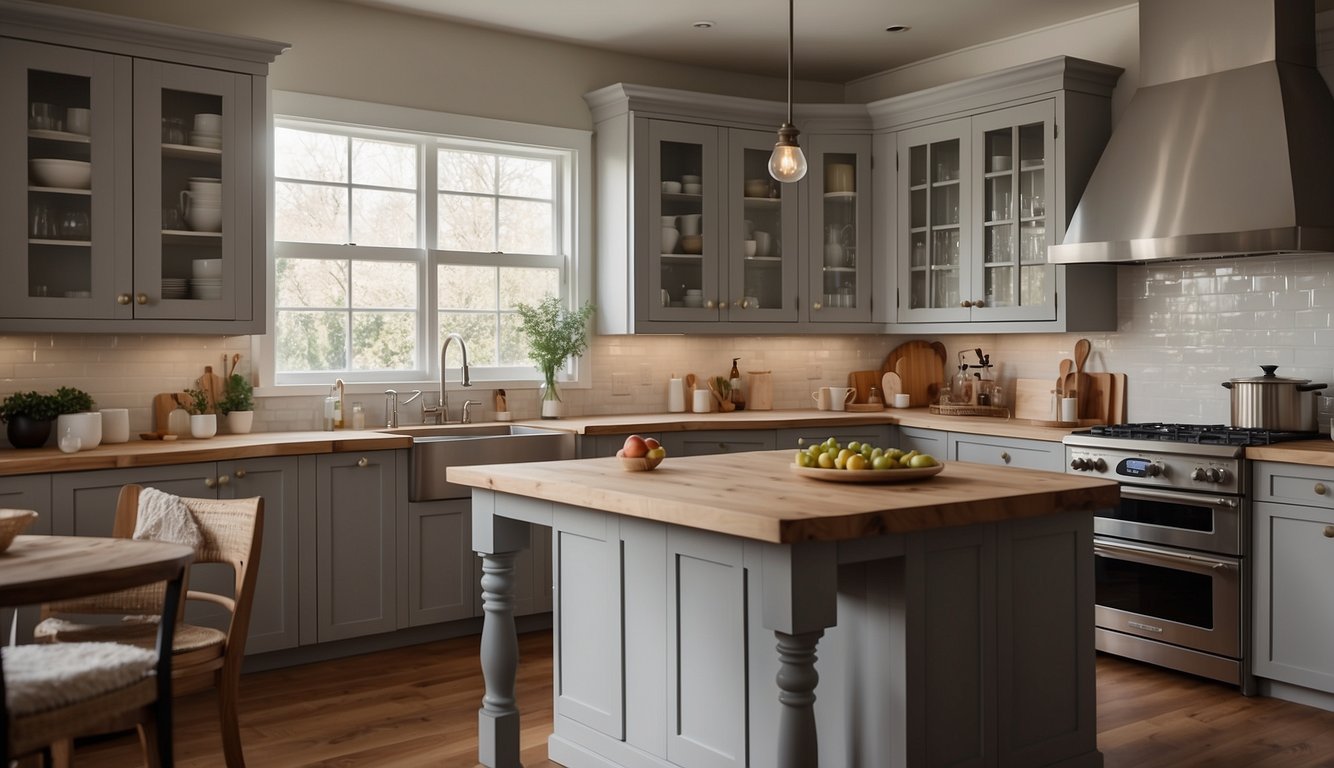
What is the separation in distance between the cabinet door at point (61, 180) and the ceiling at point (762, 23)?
57.0 inches

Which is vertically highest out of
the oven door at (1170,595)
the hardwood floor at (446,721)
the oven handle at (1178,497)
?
the oven handle at (1178,497)

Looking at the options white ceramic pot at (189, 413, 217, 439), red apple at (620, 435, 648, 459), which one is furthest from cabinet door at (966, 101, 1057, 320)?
white ceramic pot at (189, 413, 217, 439)

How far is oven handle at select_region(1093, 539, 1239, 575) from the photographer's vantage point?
448 centimetres

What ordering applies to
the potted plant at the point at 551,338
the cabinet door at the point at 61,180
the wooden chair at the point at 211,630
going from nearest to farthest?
the wooden chair at the point at 211,630, the cabinet door at the point at 61,180, the potted plant at the point at 551,338

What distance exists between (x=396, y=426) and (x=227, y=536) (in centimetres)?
226

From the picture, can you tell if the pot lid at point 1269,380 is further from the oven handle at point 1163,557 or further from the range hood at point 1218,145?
the oven handle at point 1163,557

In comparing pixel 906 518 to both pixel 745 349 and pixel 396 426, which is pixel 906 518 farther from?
pixel 745 349

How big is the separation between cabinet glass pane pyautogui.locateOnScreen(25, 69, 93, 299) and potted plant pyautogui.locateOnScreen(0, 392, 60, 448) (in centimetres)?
42

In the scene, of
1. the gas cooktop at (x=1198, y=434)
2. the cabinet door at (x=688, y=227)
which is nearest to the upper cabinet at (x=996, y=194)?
the gas cooktop at (x=1198, y=434)

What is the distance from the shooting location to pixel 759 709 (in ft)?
10.0

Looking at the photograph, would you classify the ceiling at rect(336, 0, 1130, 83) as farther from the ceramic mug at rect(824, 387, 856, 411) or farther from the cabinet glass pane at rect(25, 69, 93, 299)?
the ceramic mug at rect(824, 387, 856, 411)

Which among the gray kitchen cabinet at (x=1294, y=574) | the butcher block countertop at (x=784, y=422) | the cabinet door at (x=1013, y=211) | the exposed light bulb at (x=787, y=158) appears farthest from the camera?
the cabinet door at (x=1013, y=211)

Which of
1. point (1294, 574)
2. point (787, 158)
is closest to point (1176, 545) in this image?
point (1294, 574)

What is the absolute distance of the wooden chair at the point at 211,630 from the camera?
3.01 metres
